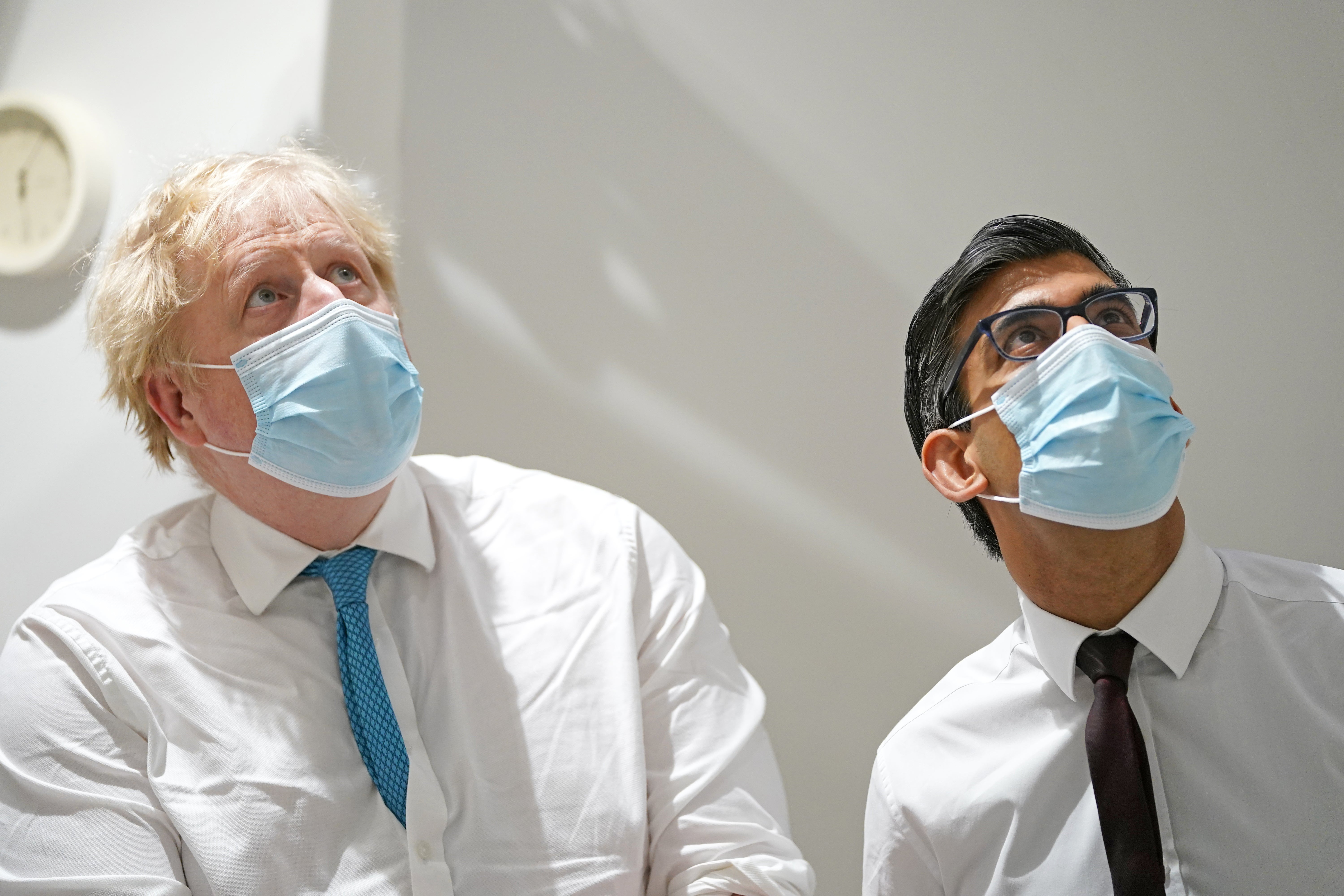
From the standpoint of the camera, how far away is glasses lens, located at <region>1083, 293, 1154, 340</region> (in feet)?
4.54

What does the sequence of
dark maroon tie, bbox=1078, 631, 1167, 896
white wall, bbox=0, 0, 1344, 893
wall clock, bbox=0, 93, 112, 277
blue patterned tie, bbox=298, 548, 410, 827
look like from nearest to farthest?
dark maroon tie, bbox=1078, 631, 1167, 896 → blue patterned tie, bbox=298, 548, 410, 827 → white wall, bbox=0, 0, 1344, 893 → wall clock, bbox=0, 93, 112, 277

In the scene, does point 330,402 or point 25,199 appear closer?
point 330,402

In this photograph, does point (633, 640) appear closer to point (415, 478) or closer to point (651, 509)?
point (415, 478)

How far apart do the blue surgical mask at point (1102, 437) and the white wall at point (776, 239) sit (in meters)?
1.05

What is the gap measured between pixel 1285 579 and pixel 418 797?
132 cm

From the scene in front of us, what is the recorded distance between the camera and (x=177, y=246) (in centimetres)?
184

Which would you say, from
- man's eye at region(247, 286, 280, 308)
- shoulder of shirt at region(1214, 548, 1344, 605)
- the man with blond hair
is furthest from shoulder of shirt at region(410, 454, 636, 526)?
shoulder of shirt at region(1214, 548, 1344, 605)

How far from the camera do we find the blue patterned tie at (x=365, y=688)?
1692 mm

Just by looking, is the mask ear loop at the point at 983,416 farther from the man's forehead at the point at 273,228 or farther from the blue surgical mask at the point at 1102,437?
the man's forehead at the point at 273,228

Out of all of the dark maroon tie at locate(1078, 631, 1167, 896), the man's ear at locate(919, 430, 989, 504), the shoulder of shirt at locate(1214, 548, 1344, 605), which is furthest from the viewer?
the man's ear at locate(919, 430, 989, 504)

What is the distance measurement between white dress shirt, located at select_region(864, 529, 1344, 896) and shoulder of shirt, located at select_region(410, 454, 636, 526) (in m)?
0.79

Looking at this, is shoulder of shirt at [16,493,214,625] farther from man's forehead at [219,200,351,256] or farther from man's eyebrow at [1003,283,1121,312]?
man's eyebrow at [1003,283,1121,312]

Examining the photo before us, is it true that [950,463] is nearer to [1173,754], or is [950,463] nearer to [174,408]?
[1173,754]

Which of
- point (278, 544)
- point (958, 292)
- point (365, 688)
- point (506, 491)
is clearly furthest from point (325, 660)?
point (958, 292)
